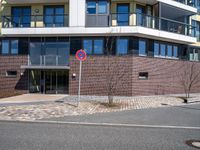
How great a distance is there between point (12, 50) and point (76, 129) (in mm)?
15046

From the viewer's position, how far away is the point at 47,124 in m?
8.02

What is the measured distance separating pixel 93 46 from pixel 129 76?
4.44 metres

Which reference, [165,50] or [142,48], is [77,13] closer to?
[142,48]

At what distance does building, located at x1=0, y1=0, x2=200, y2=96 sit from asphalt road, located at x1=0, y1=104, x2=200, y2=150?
904 cm

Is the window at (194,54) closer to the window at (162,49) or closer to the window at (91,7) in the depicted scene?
the window at (162,49)

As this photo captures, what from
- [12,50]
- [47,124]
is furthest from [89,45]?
[47,124]

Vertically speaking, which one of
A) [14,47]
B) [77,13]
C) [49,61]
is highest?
[77,13]

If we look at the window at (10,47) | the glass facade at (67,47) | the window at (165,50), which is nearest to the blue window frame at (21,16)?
the glass facade at (67,47)

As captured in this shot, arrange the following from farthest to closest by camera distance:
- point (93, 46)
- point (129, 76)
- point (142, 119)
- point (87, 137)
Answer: point (93, 46) < point (129, 76) < point (142, 119) < point (87, 137)

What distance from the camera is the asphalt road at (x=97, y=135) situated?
5449 mm

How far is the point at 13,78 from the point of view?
19.0m

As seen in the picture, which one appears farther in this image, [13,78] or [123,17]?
[13,78]

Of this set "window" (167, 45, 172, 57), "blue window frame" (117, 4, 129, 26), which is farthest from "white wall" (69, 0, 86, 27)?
"window" (167, 45, 172, 57)

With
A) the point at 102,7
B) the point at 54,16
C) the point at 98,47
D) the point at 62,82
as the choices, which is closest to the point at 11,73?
the point at 62,82
